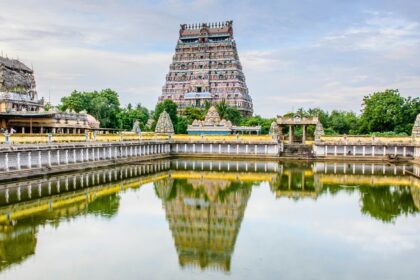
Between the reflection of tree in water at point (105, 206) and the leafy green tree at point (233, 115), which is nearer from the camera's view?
the reflection of tree in water at point (105, 206)

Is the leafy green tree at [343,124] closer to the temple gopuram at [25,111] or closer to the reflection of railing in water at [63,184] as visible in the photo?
the temple gopuram at [25,111]

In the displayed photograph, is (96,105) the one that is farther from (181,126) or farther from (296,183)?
(296,183)

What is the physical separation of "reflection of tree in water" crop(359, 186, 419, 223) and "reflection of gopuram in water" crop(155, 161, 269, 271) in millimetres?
6055

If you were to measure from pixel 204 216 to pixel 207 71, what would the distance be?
2831 inches

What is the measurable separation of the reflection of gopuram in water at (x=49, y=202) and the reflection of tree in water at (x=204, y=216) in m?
2.81

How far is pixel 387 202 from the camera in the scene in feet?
81.4

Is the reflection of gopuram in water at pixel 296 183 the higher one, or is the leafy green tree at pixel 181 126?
the leafy green tree at pixel 181 126

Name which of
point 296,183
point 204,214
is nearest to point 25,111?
point 296,183

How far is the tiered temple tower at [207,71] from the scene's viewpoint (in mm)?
89312

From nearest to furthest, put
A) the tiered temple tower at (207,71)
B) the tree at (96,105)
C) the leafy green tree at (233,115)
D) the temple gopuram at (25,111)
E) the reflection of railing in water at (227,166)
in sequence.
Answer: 1. the reflection of railing in water at (227,166)
2. the temple gopuram at (25,111)
3. the tree at (96,105)
4. the leafy green tree at (233,115)
5. the tiered temple tower at (207,71)

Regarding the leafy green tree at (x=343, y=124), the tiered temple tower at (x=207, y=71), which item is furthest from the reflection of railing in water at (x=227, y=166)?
the tiered temple tower at (x=207, y=71)

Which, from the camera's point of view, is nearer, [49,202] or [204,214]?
[204,214]

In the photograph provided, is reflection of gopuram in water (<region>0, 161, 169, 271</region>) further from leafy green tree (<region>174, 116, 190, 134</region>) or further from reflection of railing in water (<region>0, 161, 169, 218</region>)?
leafy green tree (<region>174, 116, 190, 134</region>)

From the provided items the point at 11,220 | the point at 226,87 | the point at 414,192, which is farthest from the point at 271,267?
the point at 226,87
